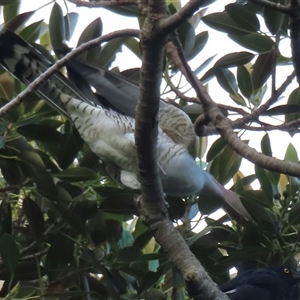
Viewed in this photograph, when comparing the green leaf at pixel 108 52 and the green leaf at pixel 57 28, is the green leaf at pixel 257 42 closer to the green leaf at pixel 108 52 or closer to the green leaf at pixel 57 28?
the green leaf at pixel 108 52

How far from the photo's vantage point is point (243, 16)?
1517mm

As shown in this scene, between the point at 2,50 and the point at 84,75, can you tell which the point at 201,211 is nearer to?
the point at 84,75

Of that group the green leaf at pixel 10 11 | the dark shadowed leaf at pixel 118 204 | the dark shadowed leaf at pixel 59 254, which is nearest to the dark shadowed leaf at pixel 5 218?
the dark shadowed leaf at pixel 59 254

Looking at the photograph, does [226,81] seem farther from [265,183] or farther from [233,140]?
[233,140]

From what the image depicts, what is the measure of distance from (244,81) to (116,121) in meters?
0.34

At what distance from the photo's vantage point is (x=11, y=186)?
1.46 m

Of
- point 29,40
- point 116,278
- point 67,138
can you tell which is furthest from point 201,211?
point 29,40

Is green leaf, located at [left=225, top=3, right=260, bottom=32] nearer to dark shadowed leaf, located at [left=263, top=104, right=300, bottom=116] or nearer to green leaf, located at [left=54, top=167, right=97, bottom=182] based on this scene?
dark shadowed leaf, located at [left=263, top=104, right=300, bottom=116]

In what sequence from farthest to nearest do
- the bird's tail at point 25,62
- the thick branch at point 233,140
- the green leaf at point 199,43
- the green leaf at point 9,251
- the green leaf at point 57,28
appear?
the green leaf at point 199,43
the green leaf at point 57,28
the bird's tail at point 25,62
the green leaf at point 9,251
the thick branch at point 233,140

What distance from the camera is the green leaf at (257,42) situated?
1.51 meters

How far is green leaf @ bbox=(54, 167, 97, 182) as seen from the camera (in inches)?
56.1

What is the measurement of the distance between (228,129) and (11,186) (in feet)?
1.74

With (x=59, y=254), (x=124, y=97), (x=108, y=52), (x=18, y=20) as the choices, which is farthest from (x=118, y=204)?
(x=18, y=20)

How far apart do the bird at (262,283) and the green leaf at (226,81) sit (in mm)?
466
